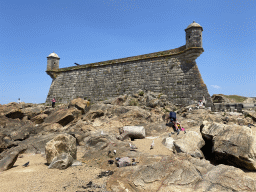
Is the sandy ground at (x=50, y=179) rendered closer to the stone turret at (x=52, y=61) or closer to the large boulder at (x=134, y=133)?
the large boulder at (x=134, y=133)

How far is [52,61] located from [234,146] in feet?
77.7

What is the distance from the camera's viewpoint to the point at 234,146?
5.21 meters

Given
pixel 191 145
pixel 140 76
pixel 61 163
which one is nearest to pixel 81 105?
pixel 140 76

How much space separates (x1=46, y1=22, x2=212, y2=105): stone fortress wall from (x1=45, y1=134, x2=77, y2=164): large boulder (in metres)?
11.3

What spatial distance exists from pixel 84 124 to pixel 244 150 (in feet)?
26.6

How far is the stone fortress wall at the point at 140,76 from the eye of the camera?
14.5m

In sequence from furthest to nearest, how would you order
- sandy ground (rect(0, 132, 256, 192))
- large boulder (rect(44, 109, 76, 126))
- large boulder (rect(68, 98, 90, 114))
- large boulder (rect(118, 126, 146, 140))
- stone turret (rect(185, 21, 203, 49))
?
stone turret (rect(185, 21, 203, 49)), large boulder (rect(68, 98, 90, 114)), large boulder (rect(44, 109, 76, 126)), large boulder (rect(118, 126, 146, 140)), sandy ground (rect(0, 132, 256, 192))

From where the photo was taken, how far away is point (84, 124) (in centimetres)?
1013

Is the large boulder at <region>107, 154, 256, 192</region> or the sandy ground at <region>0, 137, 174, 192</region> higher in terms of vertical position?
the large boulder at <region>107, 154, 256, 192</region>

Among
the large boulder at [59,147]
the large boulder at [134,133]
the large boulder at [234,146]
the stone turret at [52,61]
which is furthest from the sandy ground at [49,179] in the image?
the stone turret at [52,61]

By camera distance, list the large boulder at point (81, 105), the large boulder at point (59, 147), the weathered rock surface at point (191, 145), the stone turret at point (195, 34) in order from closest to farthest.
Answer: the large boulder at point (59, 147), the weathered rock surface at point (191, 145), the large boulder at point (81, 105), the stone turret at point (195, 34)

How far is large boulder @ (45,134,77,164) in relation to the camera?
546 centimetres

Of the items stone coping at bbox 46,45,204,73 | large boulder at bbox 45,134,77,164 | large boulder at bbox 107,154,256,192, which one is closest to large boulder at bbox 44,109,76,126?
large boulder at bbox 45,134,77,164

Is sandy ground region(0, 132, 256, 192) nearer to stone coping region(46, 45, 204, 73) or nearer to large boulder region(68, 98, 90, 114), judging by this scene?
large boulder region(68, 98, 90, 114)
